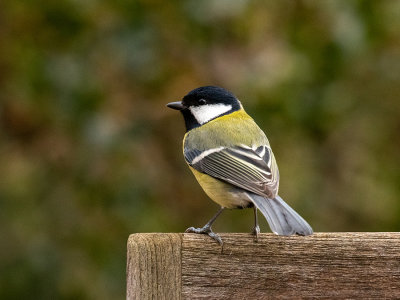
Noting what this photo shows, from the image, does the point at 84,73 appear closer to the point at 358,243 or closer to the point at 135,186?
the point at 135,186

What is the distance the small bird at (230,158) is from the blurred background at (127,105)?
1.08ft

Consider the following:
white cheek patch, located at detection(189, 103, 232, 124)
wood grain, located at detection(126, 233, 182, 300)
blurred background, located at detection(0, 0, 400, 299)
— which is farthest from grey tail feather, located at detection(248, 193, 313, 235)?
blurred background, located at detection(0, 0, 400, 299)

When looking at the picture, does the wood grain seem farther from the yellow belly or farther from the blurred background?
the blurred background

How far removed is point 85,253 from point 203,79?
1073 millimetres

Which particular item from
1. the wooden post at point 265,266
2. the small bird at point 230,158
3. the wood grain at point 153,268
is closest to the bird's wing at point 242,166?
the small bird at point 230,158

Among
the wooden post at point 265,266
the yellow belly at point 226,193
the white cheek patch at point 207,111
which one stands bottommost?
the wooden post at point 265,266

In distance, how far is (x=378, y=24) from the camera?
133 inches

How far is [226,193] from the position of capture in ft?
8.70

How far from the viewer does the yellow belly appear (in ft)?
8.63

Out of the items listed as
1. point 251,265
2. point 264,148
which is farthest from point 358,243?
point 264,148

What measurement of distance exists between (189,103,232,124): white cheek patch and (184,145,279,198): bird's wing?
26 cm

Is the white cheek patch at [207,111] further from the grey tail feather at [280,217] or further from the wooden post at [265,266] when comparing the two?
the wooden post at [265,266]

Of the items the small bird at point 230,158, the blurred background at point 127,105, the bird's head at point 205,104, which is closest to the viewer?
the small bird at point 230,158

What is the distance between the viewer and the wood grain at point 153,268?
1847mm
